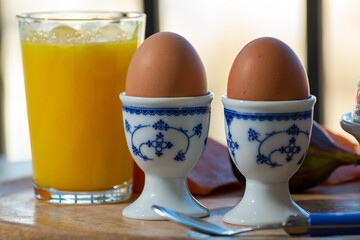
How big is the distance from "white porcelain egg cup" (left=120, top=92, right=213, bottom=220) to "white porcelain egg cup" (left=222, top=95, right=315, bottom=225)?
47mm

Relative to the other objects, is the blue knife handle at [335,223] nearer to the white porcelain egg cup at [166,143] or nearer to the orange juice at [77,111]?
the white porcelain egg cup at [166,143]

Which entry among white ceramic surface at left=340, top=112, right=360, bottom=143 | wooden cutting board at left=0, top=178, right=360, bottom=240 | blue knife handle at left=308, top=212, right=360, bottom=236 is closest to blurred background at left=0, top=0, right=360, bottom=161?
wooden cutting board at left=0, top=178, right=360, bottom=240

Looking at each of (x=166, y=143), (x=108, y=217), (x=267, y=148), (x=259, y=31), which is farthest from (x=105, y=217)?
(x=259, y=31)

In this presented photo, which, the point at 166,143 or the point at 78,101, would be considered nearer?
the point at 166,143

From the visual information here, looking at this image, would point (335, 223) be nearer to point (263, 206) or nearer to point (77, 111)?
point (263, 206)

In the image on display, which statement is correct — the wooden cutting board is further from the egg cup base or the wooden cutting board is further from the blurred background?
the blurred background

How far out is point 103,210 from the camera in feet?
2.91

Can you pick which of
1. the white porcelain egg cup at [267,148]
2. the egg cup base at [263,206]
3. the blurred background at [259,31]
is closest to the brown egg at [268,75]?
the white porcelain egg cup at [267,148]

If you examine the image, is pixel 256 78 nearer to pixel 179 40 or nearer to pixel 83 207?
pixel 179 40

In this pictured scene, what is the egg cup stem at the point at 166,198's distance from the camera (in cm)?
83

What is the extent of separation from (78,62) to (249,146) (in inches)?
10.7

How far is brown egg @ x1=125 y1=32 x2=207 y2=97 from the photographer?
782 millimetres

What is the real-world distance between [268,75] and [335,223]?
Result: 0.17 m

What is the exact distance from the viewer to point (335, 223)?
2.29ft
